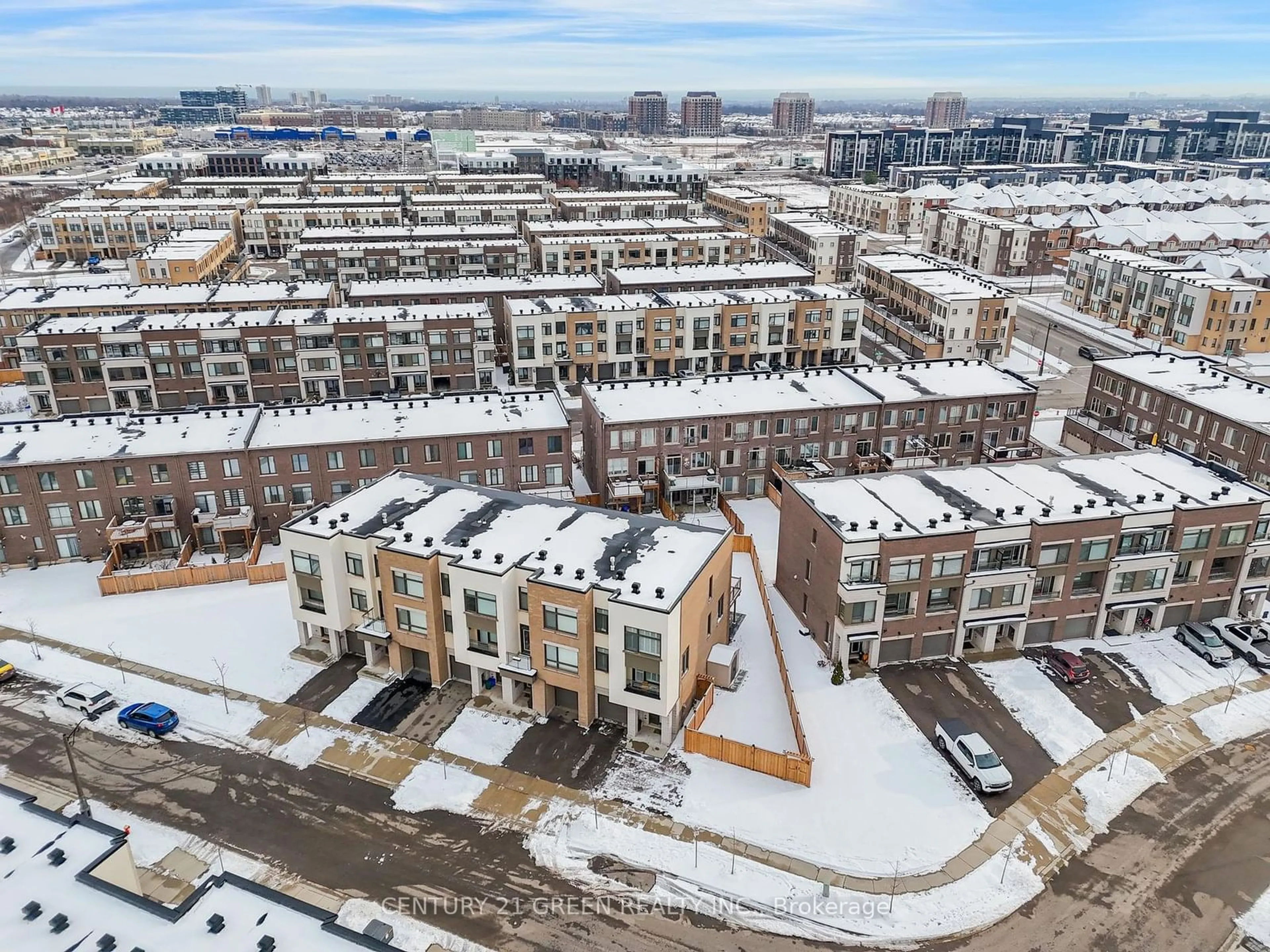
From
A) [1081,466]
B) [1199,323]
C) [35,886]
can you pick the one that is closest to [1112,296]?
[1199,323]

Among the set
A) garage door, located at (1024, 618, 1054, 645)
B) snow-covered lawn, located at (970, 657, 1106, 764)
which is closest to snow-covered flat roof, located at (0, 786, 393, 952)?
snow-covered lawn, located at (970, 657, 1106, 764)

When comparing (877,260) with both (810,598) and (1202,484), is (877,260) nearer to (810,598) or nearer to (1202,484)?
(1202,484)

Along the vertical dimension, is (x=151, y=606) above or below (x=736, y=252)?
below

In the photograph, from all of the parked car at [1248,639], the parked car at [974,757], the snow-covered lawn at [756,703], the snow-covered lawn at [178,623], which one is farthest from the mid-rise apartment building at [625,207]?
the parked car at [974,757]

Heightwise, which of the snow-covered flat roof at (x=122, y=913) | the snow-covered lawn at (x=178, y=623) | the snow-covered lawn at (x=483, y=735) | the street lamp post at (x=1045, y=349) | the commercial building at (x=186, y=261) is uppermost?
the commercial building at (x=186, y=261)

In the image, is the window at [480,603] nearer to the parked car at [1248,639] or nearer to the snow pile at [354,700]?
the snow pile at [354,700]

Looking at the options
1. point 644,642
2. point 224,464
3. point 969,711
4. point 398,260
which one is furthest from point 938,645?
point 398,260

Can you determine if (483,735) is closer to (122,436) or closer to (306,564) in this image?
(306,564)
